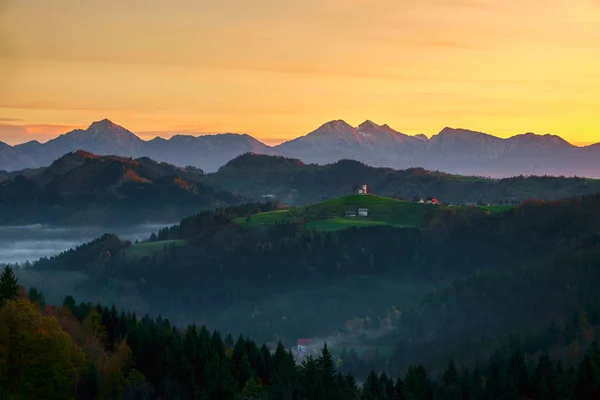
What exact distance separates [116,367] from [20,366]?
15.1m

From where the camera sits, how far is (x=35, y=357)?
409 ft

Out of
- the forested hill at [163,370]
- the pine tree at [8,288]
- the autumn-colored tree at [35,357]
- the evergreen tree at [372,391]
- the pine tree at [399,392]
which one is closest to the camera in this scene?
the autumn-colored tree at [35,357]

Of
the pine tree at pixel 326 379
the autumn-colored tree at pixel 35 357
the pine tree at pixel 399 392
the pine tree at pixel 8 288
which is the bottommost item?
the pine tree at pixel 399 392

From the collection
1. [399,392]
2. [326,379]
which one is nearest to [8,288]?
[326,379]

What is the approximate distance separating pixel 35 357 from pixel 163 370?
21.0 meters

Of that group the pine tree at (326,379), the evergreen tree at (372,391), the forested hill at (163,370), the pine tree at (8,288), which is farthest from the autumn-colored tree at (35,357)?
the evergreen tree at (372,391)

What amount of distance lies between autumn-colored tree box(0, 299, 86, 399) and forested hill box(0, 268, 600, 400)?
0.39 ft

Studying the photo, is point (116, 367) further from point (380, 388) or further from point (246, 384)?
point (380, 388)

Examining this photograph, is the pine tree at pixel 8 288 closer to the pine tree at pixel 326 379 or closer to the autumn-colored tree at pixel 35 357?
the autumn-colored tree at pixel 35 357

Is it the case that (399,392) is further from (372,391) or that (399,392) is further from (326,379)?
(326,379)

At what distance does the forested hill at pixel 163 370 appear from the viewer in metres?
126

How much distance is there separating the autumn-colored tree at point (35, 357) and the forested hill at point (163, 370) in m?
0.12

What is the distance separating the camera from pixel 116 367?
137 m

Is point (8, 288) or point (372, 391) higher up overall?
point (8, 288)
